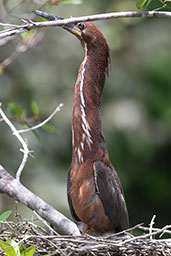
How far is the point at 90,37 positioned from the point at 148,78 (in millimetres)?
3657

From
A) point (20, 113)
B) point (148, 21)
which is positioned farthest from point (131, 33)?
point (20, 113)

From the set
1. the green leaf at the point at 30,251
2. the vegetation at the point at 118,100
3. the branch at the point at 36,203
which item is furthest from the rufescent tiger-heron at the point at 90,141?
the vegetation at the point at 118,100

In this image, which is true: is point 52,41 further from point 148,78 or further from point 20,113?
point 20,113

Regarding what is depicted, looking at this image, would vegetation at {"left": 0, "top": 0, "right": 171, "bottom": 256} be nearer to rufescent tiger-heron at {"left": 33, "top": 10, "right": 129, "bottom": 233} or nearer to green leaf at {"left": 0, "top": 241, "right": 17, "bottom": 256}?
rufescent tiger-heron at {"left": 33, "top": 10, "right": 129, "bottom": 233}

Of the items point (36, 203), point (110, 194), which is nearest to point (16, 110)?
point (110, 194)

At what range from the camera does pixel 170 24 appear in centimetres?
791

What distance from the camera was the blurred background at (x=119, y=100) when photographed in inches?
268

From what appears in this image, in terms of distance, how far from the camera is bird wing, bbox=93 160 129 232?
13.1 feet

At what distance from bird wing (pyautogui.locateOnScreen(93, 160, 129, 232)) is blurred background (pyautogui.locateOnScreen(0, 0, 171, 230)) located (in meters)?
2.43

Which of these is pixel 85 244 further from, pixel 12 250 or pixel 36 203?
pixel 12 250

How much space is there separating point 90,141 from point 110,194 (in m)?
0.46

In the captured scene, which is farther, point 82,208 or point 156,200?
point 156,200

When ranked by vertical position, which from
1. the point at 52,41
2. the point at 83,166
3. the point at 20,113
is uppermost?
the point at 52,41

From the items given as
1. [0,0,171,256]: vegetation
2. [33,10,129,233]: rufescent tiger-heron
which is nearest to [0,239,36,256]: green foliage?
[33,10,129,233]: rufescent tiger-heron
